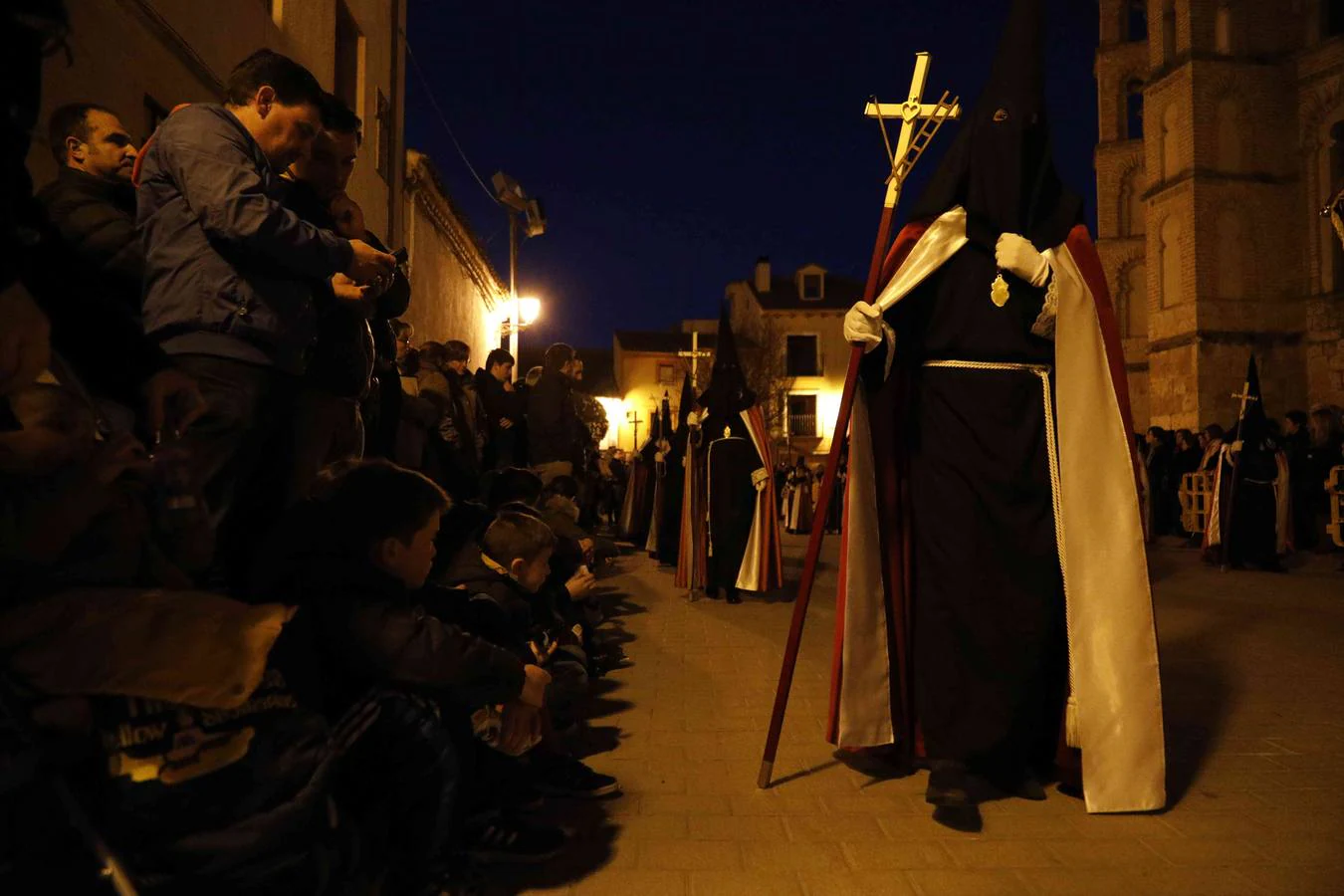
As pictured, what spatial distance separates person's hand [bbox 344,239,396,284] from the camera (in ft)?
9.80

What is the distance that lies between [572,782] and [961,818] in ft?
4.19

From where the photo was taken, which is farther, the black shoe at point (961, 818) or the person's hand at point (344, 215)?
the person's hand at point (344, 215)

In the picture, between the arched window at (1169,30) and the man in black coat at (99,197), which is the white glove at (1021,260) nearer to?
the man in black coat at (99,197)

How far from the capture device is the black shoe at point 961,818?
2879mm

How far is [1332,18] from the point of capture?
26641 millimetres

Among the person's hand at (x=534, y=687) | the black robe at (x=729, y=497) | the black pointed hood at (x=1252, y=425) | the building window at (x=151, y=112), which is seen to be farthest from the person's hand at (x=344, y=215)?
the black pointed hood at (x=1252, y=425)

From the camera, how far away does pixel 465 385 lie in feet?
23.3

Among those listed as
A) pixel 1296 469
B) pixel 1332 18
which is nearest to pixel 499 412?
pixel 1296 469

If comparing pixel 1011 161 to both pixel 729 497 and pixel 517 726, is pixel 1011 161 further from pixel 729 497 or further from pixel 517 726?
pixel 729 497

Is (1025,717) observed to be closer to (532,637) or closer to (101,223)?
(532,637)

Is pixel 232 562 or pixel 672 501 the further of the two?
pixel 672 501

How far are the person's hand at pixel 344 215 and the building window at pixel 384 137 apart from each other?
408 inches

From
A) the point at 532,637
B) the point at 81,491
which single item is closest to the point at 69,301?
the point at 81,491

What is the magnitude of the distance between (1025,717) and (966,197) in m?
1.97
